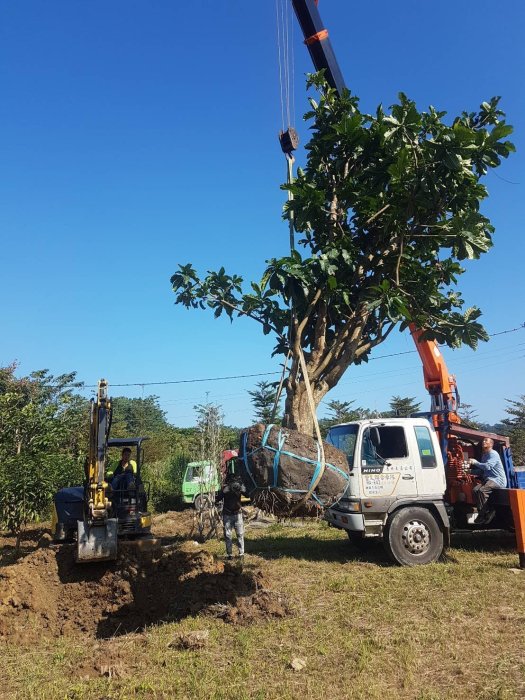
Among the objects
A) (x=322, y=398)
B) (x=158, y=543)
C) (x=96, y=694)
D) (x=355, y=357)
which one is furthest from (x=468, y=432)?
(x=96, y=694)

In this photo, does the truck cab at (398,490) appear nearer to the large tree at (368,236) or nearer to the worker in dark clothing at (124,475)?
the large tree at (368,236)

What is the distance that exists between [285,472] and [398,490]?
14.2 ft

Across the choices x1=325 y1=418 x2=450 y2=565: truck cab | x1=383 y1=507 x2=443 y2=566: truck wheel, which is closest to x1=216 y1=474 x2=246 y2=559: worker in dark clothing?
x1=325 y1=418 x2=450 y2=565: truck cab

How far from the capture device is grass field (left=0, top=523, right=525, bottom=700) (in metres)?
4.11

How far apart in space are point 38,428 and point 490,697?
1055 centimetres

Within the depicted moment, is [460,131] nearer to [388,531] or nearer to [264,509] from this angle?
[264,509]

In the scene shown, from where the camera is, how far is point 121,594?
7730 mm

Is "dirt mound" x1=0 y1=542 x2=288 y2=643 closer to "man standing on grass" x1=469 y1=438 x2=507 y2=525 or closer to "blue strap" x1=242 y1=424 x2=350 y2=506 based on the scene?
"blue strap" x1=242 y1=424 x2=350 y2=506

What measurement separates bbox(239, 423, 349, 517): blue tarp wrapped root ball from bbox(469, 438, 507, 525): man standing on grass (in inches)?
204

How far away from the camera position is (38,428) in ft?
37.6

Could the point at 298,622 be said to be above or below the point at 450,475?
below

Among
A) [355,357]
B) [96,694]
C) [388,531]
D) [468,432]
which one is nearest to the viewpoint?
[96,694]

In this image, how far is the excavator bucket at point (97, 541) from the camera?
26.7 ft

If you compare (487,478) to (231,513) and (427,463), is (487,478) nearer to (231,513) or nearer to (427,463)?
(427,463)
